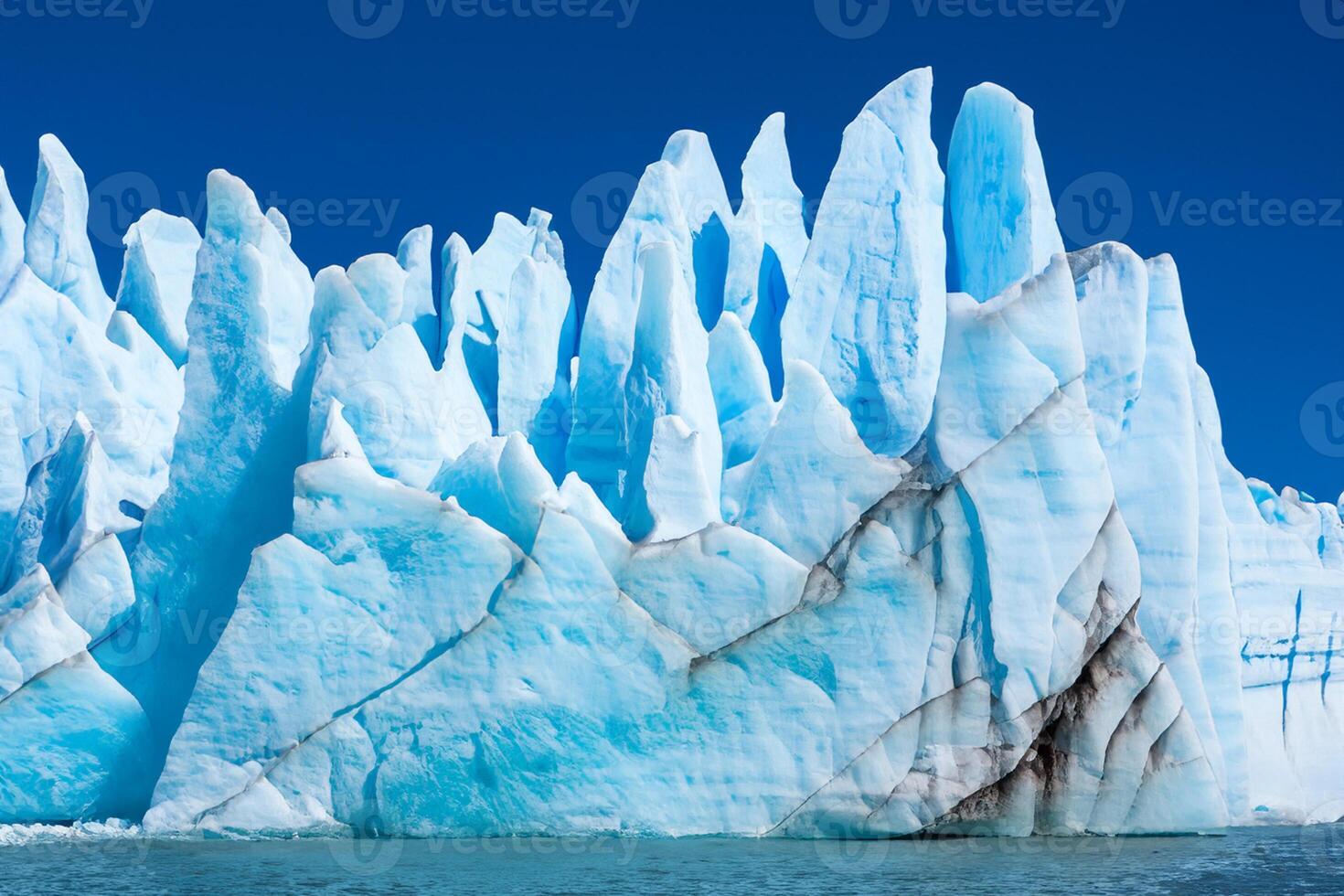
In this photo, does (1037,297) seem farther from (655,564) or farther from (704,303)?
(704,303)

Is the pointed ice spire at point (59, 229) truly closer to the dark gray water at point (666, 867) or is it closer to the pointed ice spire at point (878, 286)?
the dark gray water at point (666, 867)

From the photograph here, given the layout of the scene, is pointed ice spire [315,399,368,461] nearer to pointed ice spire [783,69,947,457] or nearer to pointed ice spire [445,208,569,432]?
pointed ice spire [445,208,569,432]

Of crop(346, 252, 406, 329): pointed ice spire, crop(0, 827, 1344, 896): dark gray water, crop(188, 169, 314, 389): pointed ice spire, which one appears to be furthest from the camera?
crop(346, 252, 406, 329): pointed ice spire

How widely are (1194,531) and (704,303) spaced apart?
7434 millimetres

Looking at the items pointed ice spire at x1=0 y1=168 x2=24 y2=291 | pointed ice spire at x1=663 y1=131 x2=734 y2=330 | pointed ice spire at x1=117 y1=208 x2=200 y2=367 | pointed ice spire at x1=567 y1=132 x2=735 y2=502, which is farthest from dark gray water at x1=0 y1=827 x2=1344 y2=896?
pointed ice spire at x1=0 y1=168 x2=24 y2=291

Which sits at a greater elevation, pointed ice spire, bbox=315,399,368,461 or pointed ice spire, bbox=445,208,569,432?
Result: pointed ice spire, bbox=445,208,569,432

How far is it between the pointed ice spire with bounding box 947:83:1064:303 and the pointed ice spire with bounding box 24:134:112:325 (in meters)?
11.4

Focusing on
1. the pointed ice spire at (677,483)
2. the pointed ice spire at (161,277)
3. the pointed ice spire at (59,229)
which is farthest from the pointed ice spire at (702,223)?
the pointed ice spire at (59,229)

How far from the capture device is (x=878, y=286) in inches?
679

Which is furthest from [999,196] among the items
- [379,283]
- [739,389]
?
[379,283]

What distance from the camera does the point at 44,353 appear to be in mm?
18234

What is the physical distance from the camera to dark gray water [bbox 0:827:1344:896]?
1017cm

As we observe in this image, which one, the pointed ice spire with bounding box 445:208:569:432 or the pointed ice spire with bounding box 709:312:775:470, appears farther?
the pointed ice spire with bounding box 445:208:569:432

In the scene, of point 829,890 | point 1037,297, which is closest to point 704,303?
point 1037,297
